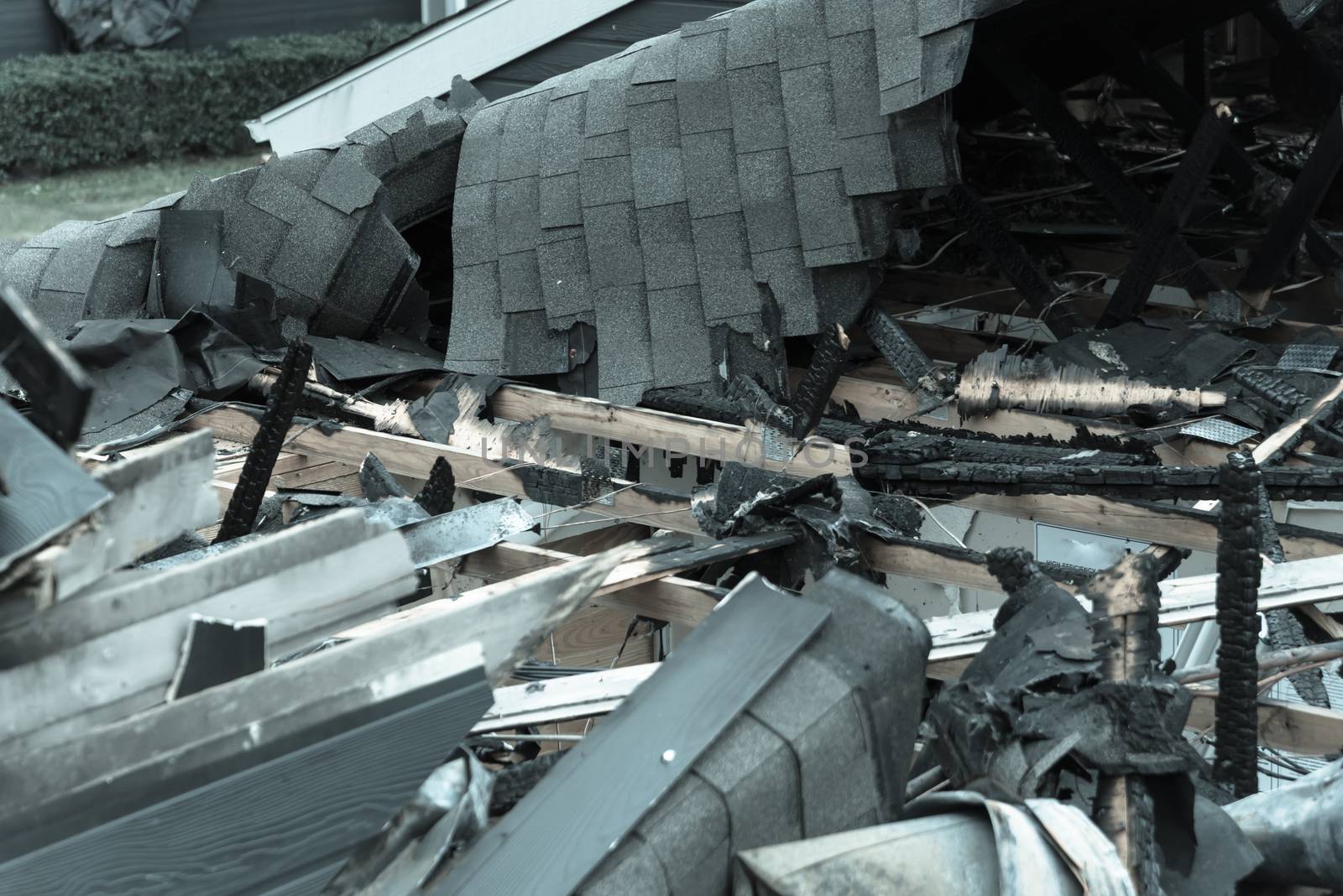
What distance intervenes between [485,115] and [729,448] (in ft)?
8.55

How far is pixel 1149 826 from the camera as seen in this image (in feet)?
10.1

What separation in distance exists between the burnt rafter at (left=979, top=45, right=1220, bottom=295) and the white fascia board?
3386mm

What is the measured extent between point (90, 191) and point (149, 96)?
5.55 ft

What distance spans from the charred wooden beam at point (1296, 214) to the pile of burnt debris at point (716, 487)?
0.02 meters

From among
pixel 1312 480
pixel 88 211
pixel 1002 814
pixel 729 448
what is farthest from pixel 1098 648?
pixel 88 211

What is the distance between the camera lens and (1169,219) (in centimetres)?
639

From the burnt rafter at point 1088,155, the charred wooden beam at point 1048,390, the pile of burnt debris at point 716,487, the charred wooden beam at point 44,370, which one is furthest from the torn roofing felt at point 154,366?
the charred wooden beam at point 44,370

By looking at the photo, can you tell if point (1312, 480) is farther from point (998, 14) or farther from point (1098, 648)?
point (998, 14)

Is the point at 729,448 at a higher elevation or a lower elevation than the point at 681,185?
lower

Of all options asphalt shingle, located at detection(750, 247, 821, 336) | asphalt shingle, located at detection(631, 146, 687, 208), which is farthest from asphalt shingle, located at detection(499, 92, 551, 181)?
asphalt shingle, located at detection(750, 247, 821, 336)

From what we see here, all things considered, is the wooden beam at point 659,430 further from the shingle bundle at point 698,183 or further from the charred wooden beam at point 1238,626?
the charred wooden beam at point 1238,626

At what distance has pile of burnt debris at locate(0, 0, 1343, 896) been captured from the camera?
8.59 feet

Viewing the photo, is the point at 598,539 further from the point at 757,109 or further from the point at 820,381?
the point at 757,109

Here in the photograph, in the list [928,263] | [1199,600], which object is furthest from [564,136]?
[1199,600]
